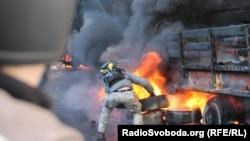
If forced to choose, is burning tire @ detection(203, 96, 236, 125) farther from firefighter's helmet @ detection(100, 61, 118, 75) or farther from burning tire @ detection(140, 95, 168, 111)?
firefighter's helmet @ detection(100, 61, 118, 75)

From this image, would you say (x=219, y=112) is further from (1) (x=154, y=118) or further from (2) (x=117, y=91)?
(2) (x=117, y=91)

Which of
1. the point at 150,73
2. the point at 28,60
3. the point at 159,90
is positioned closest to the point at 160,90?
the point at 159,90

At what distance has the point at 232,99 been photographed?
235 cm

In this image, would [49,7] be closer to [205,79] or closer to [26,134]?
[26,134]

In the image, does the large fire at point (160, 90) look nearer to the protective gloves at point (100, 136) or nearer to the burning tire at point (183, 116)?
the burning tire at point (183, 116)

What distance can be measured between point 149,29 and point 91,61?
473 millimetres

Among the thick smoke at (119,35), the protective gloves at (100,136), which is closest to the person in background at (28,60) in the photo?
the thick smoke at (119,35)

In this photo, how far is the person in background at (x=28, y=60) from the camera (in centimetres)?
39

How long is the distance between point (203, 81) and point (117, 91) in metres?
0.61

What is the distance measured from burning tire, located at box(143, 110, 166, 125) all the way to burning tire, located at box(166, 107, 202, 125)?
41mm

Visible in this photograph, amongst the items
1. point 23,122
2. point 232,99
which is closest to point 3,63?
point 23,122

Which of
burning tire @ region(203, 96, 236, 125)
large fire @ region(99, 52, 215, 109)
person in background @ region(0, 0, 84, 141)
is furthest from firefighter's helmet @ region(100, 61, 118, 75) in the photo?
person in background @ region(0, 0, 84, 141)

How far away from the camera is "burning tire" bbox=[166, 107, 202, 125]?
7.75ft

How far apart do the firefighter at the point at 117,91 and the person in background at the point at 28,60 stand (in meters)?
1.91
